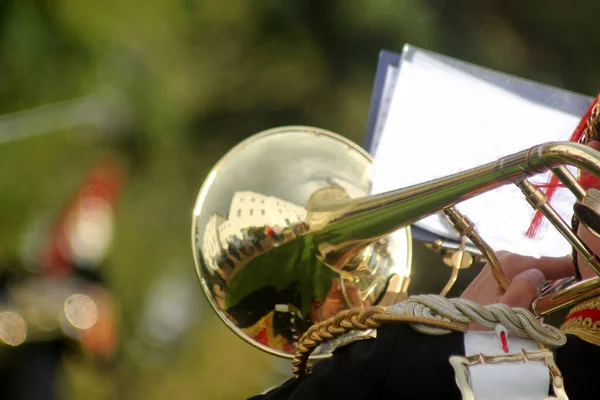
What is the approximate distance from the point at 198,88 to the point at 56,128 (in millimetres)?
579

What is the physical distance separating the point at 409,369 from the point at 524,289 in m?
0.24

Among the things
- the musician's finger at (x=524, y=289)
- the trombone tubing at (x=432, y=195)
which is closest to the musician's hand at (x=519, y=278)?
the musician's finger at (x=524, y=289)

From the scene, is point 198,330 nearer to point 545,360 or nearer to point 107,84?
point 107,84

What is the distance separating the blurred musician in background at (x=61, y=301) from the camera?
107 inches

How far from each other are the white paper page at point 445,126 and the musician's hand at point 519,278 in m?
0.28

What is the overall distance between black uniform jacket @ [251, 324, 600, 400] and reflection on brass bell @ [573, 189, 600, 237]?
12 cm

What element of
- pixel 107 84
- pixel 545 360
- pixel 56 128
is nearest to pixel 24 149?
pixel 56 128

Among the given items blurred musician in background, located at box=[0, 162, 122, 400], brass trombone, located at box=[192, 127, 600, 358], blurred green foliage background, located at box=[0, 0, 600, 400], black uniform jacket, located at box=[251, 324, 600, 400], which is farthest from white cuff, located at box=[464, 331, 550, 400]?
blurred green foliage background, located at box=[0, 0, 600, 400]

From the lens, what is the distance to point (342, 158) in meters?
1.60

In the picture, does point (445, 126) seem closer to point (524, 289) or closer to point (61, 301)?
point (524, 289)

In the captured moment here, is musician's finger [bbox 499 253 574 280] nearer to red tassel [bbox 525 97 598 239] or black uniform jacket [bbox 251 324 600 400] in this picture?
red tassel [bbox 525 97 598 239]

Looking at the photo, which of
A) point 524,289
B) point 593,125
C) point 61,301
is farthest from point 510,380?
point 61,301

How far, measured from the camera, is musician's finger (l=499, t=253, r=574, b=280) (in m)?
1.16

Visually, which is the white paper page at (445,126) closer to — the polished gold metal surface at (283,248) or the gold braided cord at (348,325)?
the polished gold metal surface at (283,248)
